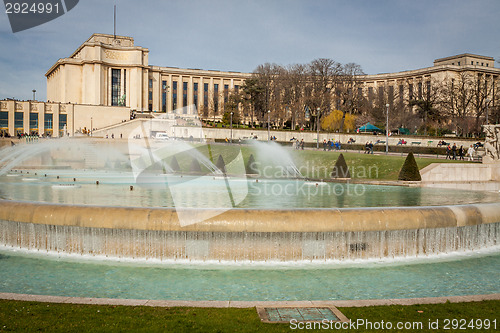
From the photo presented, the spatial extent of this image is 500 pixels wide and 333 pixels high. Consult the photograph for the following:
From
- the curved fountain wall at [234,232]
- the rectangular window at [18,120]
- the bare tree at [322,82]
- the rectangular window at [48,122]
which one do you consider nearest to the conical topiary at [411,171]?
the curved fountain wall at [234,232]

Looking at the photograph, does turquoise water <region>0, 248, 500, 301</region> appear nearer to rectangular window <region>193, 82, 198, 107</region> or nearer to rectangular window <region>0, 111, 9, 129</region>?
rectangular window <region>0, 111, 9, 129</region>

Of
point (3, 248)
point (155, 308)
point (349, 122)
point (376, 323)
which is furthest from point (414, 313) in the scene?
point (349, 122)

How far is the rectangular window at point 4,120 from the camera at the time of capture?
8087 centimetres

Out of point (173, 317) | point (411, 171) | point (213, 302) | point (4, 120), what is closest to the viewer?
point (173, 317)

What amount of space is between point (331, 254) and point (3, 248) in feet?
27.6

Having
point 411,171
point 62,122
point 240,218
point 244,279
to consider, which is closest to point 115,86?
point 62,122

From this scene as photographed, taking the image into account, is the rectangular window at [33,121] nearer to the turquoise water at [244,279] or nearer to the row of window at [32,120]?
the row of window at [32,120]

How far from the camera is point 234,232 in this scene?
33.5 ft

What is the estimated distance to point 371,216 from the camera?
10422 millimetres

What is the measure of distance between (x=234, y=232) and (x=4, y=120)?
8485 centimetres

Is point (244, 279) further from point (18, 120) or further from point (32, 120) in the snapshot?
point (32, 120)

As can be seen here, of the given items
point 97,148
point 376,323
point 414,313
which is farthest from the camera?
point 97,148

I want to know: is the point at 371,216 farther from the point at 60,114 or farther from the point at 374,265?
the point at 60,114

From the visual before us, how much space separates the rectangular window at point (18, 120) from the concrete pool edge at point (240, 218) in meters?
80.9
